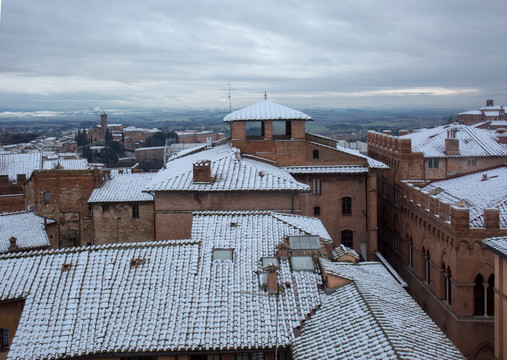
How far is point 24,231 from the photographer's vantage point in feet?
117

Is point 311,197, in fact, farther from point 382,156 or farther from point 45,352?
point 45,352

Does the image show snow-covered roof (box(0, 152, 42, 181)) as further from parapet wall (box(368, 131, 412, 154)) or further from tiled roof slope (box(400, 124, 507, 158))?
tiled roof slope (box(400, 124, 507, 158))

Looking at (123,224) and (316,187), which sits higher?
(316,187)

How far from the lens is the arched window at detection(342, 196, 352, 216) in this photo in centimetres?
3675

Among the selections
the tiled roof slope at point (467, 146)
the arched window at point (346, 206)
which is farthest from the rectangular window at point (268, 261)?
the tiled roof slope at point (467, 146)

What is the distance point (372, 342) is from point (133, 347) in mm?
6654

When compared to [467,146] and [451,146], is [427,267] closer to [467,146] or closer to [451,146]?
[451,146]

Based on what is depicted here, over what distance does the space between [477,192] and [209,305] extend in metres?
17.4

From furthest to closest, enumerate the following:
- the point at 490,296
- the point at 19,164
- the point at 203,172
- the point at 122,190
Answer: the point at 19,164 → the point at 122,190 → the point at 203,172 → the point at 490,296

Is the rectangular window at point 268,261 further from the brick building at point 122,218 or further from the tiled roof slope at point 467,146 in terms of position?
the tiled roof slope at point 467,146

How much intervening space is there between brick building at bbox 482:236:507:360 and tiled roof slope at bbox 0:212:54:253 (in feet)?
85.6

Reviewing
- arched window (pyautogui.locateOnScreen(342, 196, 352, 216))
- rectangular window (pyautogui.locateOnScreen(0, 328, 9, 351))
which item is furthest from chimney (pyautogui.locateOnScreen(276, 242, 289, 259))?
arched window (pyautogui.locateOnScreen(342, 196, 352, 216))

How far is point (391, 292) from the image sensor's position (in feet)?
62.6

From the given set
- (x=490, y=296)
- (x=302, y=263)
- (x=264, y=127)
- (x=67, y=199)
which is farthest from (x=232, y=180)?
(x=67, y=199)
